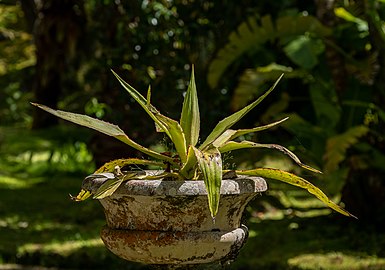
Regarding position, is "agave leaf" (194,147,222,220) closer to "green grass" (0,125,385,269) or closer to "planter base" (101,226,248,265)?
"planter base" (101,226,248,265)

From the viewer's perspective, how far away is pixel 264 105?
1070cm

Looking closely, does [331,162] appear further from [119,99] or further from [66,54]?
[66,54]

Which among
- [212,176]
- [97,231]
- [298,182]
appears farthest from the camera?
[97,231]

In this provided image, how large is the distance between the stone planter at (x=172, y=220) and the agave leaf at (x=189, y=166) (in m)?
0.22

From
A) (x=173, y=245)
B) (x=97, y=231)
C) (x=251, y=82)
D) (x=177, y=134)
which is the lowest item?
(x=97, y=231)

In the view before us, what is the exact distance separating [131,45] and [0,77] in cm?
1093

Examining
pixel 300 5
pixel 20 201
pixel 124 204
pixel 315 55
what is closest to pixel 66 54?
pixel 20 201

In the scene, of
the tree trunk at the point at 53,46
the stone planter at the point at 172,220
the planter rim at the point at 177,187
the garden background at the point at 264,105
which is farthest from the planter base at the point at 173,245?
the tree trunk at the point at 53,46

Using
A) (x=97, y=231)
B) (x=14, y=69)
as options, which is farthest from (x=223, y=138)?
(x=14, y=69)

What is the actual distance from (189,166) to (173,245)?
16.3 inches

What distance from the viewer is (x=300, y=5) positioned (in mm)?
10945

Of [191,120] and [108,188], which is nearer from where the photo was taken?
[108,188]

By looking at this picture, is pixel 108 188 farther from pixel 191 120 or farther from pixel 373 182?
pixel 373 182

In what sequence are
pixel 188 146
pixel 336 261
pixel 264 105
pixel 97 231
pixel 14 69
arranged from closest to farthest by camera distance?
pixel 188 146 < pixel 336 261 < pixel 97 231 < pixel 264 105 < pixel 14 69
